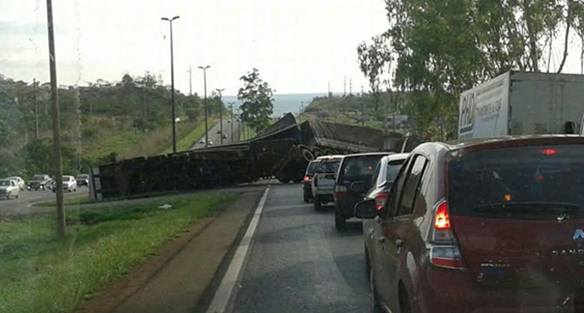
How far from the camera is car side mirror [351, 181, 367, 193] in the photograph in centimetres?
1764

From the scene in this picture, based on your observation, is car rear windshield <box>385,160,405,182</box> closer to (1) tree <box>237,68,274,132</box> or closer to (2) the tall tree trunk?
(2) the tall tree trunk

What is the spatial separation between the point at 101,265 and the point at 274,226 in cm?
794

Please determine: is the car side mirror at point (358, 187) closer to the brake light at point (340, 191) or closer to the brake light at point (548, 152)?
the brake light at point (340, 191)

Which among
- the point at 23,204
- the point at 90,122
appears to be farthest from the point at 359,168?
the point at 90,122

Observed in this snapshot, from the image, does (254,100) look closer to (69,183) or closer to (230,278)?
(69,183)

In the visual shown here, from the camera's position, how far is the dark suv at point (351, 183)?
687 inches

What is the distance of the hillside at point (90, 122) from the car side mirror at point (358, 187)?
721cm

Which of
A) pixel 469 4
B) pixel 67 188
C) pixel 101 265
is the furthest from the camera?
pixel 67 188

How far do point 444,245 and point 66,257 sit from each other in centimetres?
1322

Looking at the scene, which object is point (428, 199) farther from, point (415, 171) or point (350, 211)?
point (350, 211)

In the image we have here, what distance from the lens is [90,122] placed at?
87625 millimetres

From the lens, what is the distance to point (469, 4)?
1454 inches

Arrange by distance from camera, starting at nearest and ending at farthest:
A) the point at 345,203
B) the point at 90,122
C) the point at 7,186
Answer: the point at 345,203, the point at 7,186, the point at 90,122

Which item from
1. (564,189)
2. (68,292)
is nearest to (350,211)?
(68,292)
